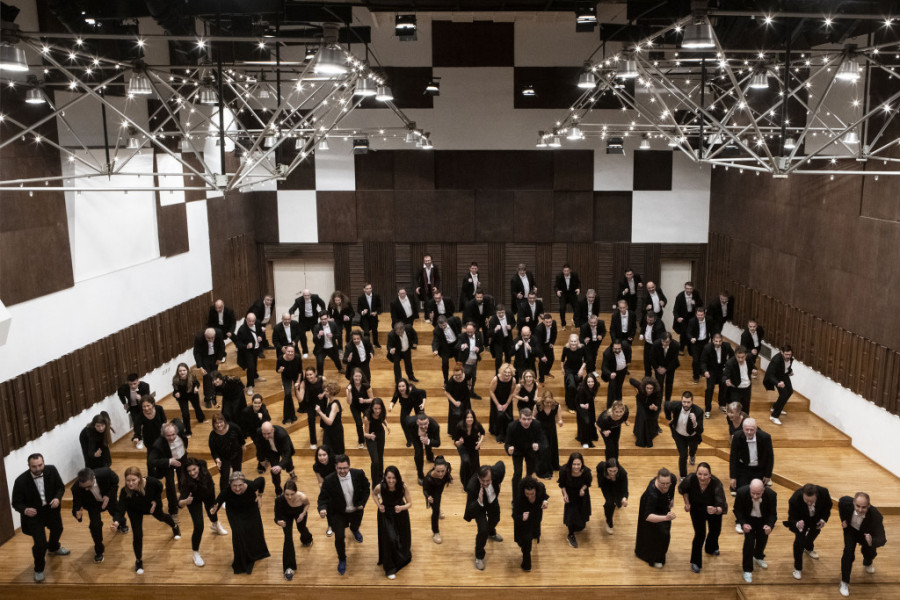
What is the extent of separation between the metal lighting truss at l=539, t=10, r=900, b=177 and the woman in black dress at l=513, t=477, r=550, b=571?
397 cm

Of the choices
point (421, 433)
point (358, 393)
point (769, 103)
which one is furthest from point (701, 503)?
point (769, 103)

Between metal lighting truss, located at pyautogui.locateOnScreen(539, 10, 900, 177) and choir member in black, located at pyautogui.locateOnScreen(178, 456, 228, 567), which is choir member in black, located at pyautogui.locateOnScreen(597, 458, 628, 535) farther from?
choir member in black, located at pyautogui.locateOnScreen(178, 456, 228, 567)

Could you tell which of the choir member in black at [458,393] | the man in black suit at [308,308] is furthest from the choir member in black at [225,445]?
the man in black suit at [308,308]

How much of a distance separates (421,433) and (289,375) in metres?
2.78

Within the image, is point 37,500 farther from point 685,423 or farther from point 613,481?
point 685,423

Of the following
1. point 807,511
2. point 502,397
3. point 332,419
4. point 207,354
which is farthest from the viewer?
point 207,354

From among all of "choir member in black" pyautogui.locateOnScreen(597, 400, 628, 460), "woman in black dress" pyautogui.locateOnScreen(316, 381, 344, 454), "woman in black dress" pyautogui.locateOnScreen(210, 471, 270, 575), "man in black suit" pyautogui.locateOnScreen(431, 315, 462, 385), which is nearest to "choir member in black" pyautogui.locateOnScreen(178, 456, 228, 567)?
"woman in black dress" pyautogui.locateOnScreen(210, 471, 270, 575)

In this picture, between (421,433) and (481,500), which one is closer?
(481,500)

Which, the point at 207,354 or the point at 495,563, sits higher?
the point at 207,354

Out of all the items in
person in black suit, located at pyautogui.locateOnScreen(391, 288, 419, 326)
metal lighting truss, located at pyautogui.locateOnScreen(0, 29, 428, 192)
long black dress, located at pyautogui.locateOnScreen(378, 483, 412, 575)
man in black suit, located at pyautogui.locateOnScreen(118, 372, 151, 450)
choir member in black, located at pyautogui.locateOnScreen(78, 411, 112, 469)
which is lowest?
long black dress, located at pyautogui.locateOnScreen(378, 483, 412, 575)

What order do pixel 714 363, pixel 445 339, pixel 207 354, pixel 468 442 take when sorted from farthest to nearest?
pixel 445 339
pixel 207 354
pixel 714 363
pixel 468 442

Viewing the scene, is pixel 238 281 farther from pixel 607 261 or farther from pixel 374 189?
pixel 607 261

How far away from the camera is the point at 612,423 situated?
32.0 feet

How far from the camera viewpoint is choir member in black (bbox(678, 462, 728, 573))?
7.96 metres
